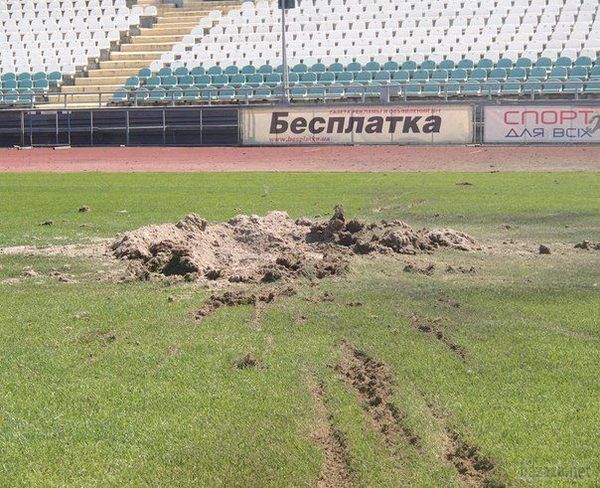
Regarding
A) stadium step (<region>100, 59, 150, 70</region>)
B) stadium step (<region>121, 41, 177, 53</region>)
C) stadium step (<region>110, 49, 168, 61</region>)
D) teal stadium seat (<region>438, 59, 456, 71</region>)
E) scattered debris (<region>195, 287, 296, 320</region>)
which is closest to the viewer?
scattered debris (<region>195, 287, 296, 320</region>)

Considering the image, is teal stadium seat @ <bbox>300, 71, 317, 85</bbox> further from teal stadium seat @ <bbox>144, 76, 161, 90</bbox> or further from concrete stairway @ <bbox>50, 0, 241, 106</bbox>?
concrete stairway @ <bbox>50, 0, 241, 106</bbox>

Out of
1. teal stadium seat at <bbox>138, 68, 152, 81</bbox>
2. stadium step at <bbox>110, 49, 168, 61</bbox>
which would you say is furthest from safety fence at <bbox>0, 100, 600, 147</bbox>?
stadium step at <bbox>110, 49, 168, 61</bbox>

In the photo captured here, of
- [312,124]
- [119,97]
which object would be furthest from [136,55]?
[312,124]

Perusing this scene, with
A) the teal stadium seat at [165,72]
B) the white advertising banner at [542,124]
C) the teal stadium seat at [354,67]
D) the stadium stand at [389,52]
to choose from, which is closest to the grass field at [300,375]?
the white advertising banner at [542,124]

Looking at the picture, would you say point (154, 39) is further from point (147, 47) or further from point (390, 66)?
point (390, 66)

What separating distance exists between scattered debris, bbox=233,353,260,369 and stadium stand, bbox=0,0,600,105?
29.0 m

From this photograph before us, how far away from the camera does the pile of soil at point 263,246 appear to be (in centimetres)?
1006

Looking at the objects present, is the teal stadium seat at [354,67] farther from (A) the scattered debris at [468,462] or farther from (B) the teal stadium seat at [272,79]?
(A) the scattered debris at [468,462]

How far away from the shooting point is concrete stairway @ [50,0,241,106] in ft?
140

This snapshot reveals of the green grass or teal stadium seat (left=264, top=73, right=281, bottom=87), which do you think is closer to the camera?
the green grass

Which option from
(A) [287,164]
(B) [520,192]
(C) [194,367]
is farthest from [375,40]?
(C) [194,367]

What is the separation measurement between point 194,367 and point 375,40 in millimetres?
37943

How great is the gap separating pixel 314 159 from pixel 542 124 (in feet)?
27.4

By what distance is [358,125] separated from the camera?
111 feet
